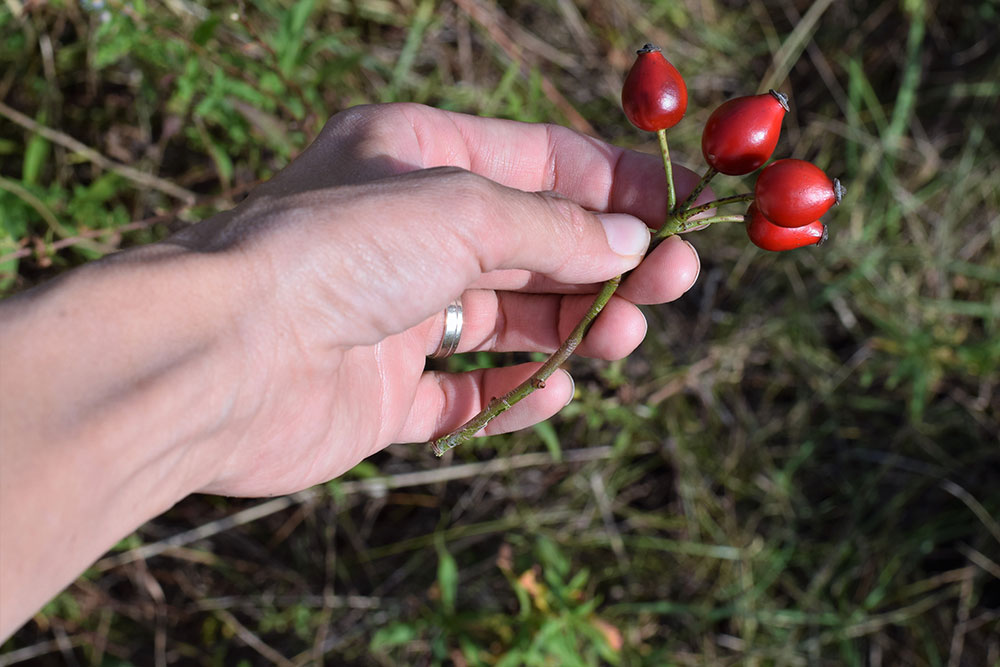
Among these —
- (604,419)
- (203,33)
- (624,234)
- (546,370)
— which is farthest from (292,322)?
(604,419)

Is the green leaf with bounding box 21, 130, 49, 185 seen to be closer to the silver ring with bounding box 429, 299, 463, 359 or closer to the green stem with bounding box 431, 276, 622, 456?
the silver ring with bounding box 429, 299, 463, 359

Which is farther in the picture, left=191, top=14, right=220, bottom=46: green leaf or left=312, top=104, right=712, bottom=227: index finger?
left=191, top=14, right=220, bottom=46: green leaf

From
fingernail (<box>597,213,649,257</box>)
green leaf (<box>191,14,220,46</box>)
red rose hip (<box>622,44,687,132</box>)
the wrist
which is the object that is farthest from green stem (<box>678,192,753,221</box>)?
green leaf (<box>191,14,220,46</box>)

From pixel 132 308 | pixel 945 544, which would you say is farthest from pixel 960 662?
pixel 132 308

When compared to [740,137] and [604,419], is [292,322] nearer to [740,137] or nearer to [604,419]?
[740,137]

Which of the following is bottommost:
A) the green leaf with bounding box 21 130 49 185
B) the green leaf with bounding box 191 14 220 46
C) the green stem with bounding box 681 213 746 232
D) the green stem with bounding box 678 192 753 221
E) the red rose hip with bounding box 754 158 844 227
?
the green leaf with bounding box 21 130 49 185

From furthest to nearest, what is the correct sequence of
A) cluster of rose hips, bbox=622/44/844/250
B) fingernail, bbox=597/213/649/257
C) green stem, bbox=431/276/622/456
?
green stem, bbox=431/276/622/456, fingernail, bbox=597/213/649/257, cluster of rose hips, bbox=622/44/844/250

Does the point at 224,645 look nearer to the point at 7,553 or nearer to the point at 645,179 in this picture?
the point at 7,553
